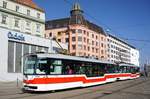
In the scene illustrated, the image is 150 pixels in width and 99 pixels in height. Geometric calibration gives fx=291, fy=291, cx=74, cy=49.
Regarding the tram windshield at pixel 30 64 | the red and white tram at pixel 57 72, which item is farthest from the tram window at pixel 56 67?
the tram windshield at pixel 30 64

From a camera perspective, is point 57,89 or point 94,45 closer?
point 57,89

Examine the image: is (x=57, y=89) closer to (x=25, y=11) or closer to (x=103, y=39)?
(x=25, y=11)

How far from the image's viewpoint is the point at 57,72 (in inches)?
789

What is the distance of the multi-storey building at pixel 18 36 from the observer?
1458 inches

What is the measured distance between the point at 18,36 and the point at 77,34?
150 feet

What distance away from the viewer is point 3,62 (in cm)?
3659

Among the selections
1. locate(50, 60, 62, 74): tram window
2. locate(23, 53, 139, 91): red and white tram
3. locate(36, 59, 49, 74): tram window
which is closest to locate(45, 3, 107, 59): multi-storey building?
locate(23, 53, 139, 91): red and white tram

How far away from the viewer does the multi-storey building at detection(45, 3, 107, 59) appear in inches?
3314

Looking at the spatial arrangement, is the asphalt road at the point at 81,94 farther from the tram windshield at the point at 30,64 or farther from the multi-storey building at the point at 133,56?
the multi-storey building at the point at 133,56

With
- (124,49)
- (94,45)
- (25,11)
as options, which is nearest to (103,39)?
(94,45)

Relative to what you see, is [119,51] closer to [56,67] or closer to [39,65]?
[56,67]

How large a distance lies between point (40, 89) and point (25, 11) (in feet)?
117

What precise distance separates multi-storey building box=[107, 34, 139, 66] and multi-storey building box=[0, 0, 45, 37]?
5568 cm

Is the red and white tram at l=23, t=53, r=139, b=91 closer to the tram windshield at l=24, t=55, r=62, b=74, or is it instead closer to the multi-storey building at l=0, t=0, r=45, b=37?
the tram windshield at l=24, t=55, r=62, b=74
